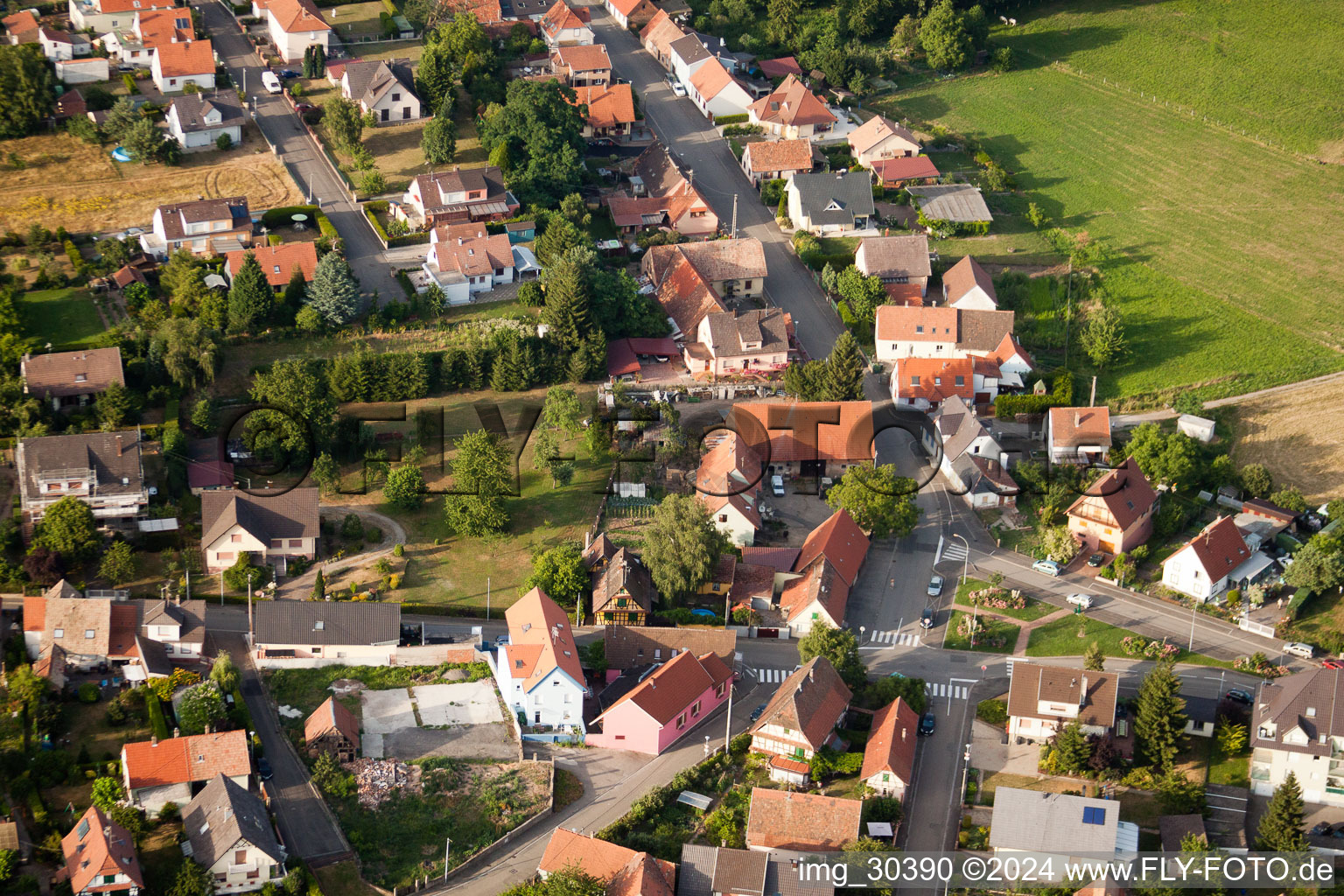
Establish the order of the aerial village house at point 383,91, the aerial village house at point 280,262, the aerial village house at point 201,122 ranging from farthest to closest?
the aerial village house at point 383,91, the aerial village house at point 201,122, the aerial village house at point 280,262

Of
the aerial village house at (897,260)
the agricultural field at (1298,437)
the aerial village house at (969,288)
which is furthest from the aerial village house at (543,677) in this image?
the agricultural field at (1298,437)

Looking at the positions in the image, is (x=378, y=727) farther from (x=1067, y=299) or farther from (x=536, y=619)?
(x=1067, y=299)

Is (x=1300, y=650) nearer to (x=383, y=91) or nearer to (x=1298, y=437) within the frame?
(x=1298, y=437)

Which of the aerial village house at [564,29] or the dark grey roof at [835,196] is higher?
the aerial village house at [564,29]

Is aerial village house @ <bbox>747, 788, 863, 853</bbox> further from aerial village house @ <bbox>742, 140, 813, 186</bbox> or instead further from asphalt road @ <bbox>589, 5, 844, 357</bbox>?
aerial village house @ <bbox>742, 140, 813, 186</bbox>

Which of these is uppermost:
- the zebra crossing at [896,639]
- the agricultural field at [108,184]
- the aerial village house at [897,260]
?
the agricultural field at [108,184]

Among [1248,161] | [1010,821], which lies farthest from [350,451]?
[1248,161]

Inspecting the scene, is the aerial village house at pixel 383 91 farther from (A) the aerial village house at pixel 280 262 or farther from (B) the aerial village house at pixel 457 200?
(A) the aerial village house at pixel 280 262
